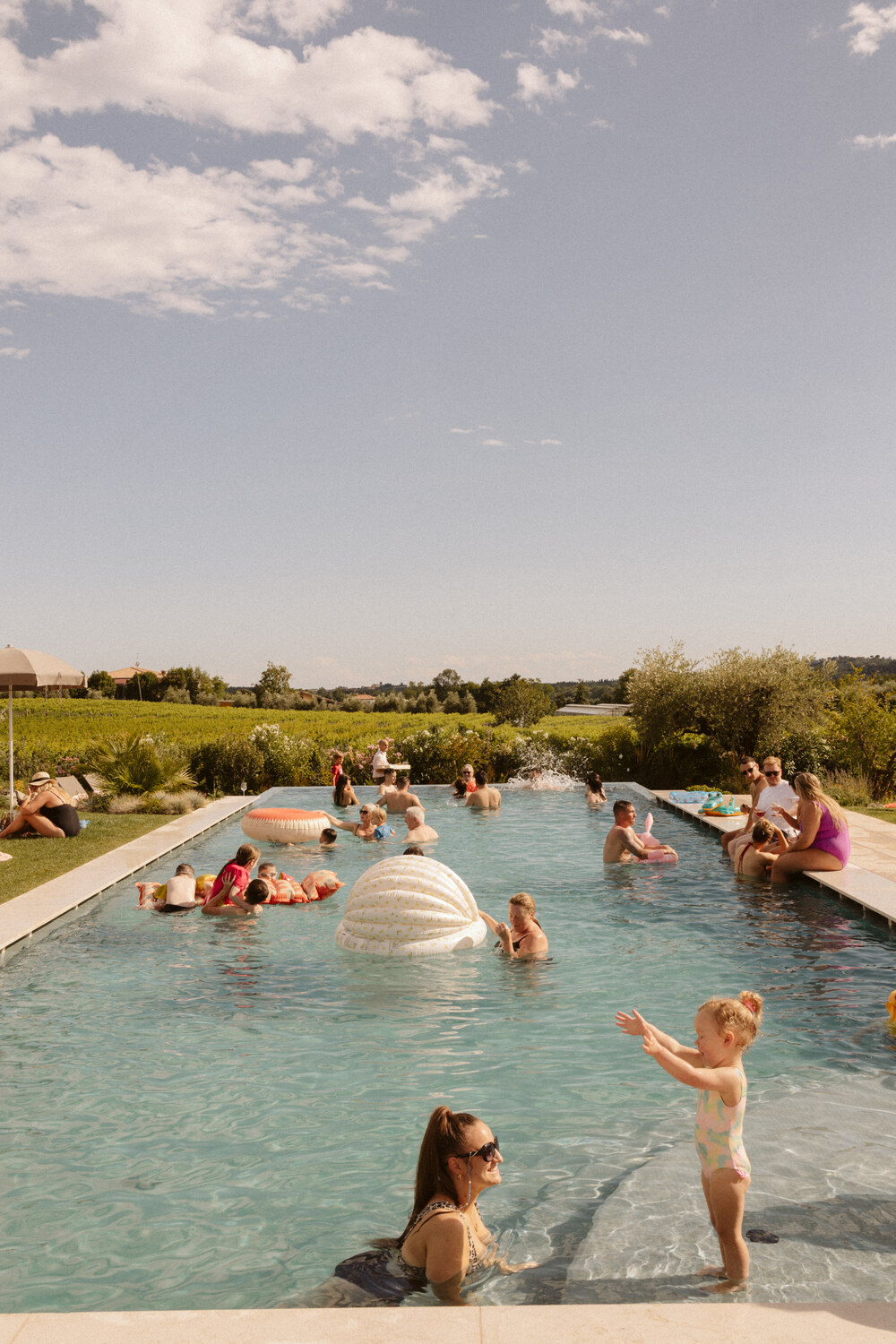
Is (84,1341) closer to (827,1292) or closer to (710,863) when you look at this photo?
(827,1292)

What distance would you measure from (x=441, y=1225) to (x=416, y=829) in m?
12.0

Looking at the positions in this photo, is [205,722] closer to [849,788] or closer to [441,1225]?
[849,788]

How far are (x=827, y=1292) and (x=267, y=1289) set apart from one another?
2.57m

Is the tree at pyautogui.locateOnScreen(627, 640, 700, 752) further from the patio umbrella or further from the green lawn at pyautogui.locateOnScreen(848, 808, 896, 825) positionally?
the patio umbrella

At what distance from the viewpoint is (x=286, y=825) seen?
56.1 feet

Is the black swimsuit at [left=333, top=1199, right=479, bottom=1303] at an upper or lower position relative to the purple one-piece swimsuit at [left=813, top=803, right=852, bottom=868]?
lower

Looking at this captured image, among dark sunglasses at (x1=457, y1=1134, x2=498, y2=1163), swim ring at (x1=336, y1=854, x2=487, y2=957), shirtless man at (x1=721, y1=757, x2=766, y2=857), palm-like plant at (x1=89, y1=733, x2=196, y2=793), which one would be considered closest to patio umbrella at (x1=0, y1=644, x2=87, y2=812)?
palm-like plant at (x1=89, y1=733, x2=196, y2=793)

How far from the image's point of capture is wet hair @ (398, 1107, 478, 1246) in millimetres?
4086

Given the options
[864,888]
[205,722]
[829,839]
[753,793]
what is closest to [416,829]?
[753,793]

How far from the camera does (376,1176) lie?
5.55 meters

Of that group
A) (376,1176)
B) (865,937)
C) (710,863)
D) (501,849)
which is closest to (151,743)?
(501,849)

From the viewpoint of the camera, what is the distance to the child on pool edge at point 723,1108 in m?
4.18

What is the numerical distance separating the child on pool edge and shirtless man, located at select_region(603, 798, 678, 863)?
9.98m

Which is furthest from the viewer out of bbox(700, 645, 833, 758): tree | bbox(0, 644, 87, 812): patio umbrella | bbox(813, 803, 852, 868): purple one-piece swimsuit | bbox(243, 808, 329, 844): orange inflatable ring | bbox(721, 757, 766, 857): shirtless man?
bbox(700, 645, 833, 758): tree
